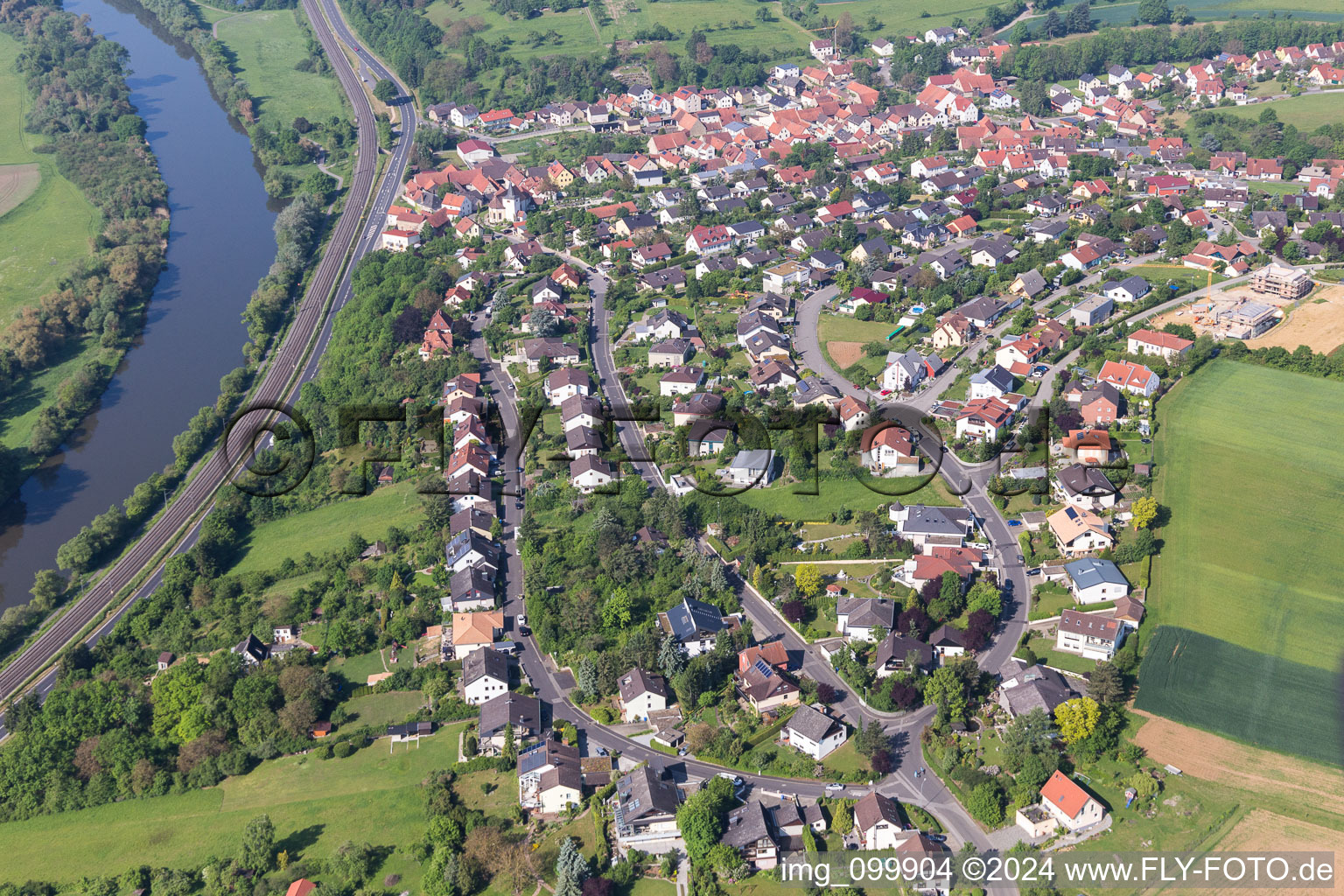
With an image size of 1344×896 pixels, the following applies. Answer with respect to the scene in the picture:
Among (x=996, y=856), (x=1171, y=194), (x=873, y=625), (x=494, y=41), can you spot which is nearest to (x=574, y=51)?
(x=494, y=41)

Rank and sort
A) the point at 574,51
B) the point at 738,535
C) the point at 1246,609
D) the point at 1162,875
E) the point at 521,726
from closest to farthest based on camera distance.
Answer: the point at 1162,875
the point at 521,726
the point at 1246,609
the point at 738,535
the point at 574,51

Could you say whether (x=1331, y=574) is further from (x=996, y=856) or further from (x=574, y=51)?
(x=574, y=51)

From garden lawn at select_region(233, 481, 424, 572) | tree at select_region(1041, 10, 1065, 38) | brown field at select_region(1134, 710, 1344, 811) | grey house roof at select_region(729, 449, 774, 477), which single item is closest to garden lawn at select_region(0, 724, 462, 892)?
garden lawn at select_region(233, 481, 424, 572)

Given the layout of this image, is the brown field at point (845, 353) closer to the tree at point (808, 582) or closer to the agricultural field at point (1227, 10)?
the tree at point (808, 582)

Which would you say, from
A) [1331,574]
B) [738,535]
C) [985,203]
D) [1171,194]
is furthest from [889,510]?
[1171,194]

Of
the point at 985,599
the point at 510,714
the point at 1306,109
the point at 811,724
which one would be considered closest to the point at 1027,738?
the point at 811,724

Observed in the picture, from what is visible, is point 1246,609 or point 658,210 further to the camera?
point 658,210

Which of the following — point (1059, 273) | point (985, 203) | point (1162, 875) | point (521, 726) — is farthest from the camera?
point (985, 203)
